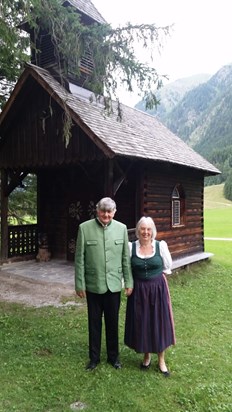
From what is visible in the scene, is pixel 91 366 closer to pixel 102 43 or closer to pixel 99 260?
pixel 99 260

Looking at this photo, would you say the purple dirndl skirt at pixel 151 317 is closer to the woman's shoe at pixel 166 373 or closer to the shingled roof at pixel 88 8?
the woman's shoe at pixel 166 373

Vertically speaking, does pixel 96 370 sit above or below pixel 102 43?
below

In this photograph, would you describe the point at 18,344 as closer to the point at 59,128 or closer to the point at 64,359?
the point at 64,359

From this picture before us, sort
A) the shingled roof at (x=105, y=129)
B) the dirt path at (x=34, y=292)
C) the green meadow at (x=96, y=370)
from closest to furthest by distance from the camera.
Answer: the green meadow at (x=96, y=370) < the dirt path at (x=34, y=292) < the shingled roof at (x=105, y=129)

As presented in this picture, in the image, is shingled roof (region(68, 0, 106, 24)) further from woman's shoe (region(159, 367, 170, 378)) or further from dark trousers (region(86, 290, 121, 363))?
woman's shoe (region(159, 367, 170, 378))

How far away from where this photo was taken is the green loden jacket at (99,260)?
15.2 feet

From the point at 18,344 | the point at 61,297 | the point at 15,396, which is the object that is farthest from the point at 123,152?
the point at 15,396

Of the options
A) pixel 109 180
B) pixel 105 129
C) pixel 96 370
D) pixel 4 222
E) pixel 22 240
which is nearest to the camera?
pixel 96 370

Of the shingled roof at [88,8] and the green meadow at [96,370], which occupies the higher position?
the shingled roof at [88,8]

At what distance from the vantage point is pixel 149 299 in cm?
468

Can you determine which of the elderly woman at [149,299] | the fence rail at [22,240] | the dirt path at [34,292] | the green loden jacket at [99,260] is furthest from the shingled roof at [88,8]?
the elderly woman at [149,299]

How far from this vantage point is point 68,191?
11.9 m

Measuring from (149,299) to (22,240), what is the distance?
26.6 ft

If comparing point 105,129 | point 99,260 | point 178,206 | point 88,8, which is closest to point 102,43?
point 105,129
